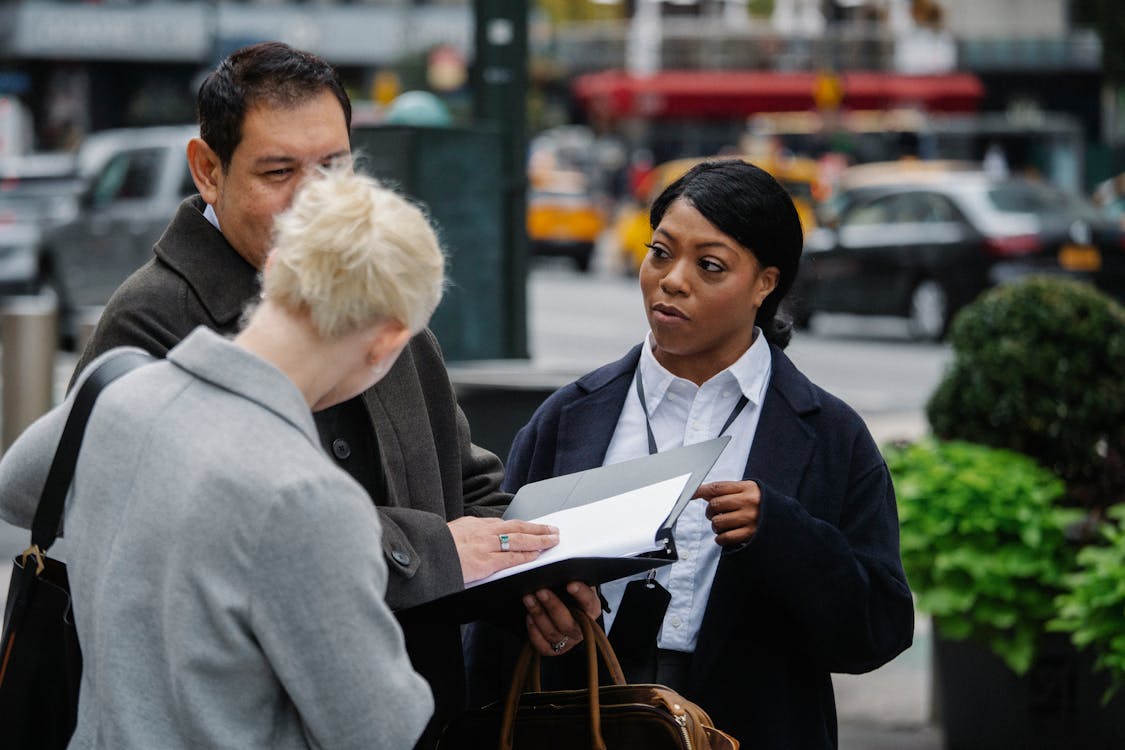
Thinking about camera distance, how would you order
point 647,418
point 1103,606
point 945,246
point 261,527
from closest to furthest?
point 261,527 → point 647,418 → point 1103,606 → point 945,246

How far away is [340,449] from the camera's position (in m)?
2.46

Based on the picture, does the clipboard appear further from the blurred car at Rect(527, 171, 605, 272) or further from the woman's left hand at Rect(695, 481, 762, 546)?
the blurred car at Rect(527, 171, 605, 272)

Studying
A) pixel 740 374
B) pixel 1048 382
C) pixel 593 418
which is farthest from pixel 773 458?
pixel 1048 382

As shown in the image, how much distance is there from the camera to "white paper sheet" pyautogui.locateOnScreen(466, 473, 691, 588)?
2332 millimetres

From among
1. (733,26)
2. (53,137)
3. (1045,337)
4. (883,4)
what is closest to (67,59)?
(53,137)

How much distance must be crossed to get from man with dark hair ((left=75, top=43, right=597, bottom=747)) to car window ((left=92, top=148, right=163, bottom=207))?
13144 mm

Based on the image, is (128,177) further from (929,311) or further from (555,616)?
(555,616)

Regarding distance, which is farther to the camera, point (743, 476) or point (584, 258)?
point (584, 258)

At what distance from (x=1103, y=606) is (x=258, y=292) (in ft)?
8.91

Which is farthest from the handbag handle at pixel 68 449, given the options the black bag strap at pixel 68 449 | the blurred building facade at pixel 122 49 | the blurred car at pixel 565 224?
the blurred building facade at pixel 122 49

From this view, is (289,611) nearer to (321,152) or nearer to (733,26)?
(321,152)

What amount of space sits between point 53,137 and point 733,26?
927 inches

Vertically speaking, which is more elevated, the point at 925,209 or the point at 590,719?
the point at 590,719

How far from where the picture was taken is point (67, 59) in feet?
175
